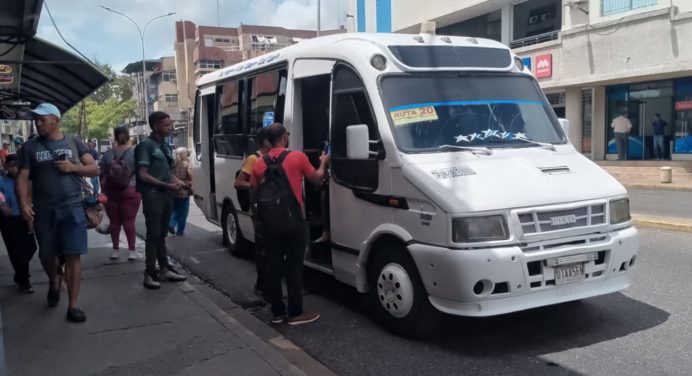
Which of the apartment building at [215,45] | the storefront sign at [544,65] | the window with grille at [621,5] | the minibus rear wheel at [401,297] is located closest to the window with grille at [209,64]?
the apartment building at [215,45]

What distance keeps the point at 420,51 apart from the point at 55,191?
11.3ft

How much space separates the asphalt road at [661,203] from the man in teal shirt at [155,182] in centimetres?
879

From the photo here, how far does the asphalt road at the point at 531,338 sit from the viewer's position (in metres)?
4.41

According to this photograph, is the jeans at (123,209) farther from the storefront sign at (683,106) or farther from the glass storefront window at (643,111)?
the glass storefront window at (643,111)

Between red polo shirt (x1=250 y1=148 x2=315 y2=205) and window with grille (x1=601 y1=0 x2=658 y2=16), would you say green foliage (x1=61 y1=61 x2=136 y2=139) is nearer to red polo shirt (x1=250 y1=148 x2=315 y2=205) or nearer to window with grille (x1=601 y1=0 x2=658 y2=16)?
window with grille (x1=601 y1=0 x2=658 y2=16)

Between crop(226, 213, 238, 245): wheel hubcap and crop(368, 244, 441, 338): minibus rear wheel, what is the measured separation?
3.86 meters

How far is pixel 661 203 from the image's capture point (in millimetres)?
13398

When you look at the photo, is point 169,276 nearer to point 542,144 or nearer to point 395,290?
point 395,290

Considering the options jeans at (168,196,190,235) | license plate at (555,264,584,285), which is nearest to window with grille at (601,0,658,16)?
jeans at (168,196,190,235)

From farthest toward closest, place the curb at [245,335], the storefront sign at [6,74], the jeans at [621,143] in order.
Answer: the jeans at [621,143]
the storefront sign at [6,74]
the curb at [245,335]

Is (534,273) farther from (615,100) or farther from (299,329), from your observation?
(615,100)

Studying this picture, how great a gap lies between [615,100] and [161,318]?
20144 millimetres

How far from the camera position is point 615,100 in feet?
71.1

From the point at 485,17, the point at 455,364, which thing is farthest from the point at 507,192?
the point at 485,17
